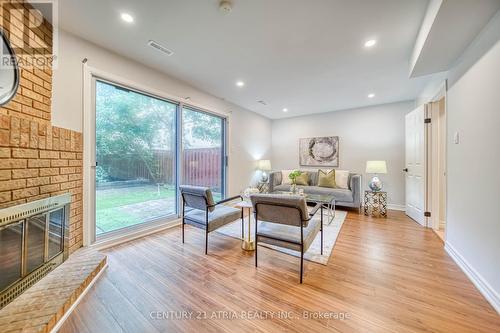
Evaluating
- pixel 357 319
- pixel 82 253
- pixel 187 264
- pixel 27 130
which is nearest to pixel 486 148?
pixel 357 319

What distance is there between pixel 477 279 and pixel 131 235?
395 centimetres

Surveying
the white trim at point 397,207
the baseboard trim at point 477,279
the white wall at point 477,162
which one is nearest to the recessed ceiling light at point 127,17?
the white wall at point 477,162

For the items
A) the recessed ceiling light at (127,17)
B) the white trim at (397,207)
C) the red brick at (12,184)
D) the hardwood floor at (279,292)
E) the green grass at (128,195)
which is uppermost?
the recessed ceiling light at (127,17)

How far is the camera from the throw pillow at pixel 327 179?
4.75 meters

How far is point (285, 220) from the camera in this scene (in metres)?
1.92

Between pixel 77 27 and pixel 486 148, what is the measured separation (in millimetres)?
4171

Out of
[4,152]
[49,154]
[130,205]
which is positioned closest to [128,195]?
[130,205]

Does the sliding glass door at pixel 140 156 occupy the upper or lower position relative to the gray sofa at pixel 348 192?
upper

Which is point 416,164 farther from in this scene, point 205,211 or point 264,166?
point 205,211

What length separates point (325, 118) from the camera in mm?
5535

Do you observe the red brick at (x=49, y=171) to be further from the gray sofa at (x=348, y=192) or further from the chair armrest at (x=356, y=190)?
the chair armrest at (x=356, y=190)

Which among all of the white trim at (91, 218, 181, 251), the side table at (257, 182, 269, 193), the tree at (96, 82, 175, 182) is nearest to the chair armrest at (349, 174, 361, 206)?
the side table at (257, 182, 269, 193)

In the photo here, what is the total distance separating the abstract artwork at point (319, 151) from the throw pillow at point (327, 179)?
605mm

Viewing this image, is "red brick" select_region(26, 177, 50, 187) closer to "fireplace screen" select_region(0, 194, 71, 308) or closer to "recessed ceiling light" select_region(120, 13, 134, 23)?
"fireplace screen" select_region(0, 194, 71, 308)
